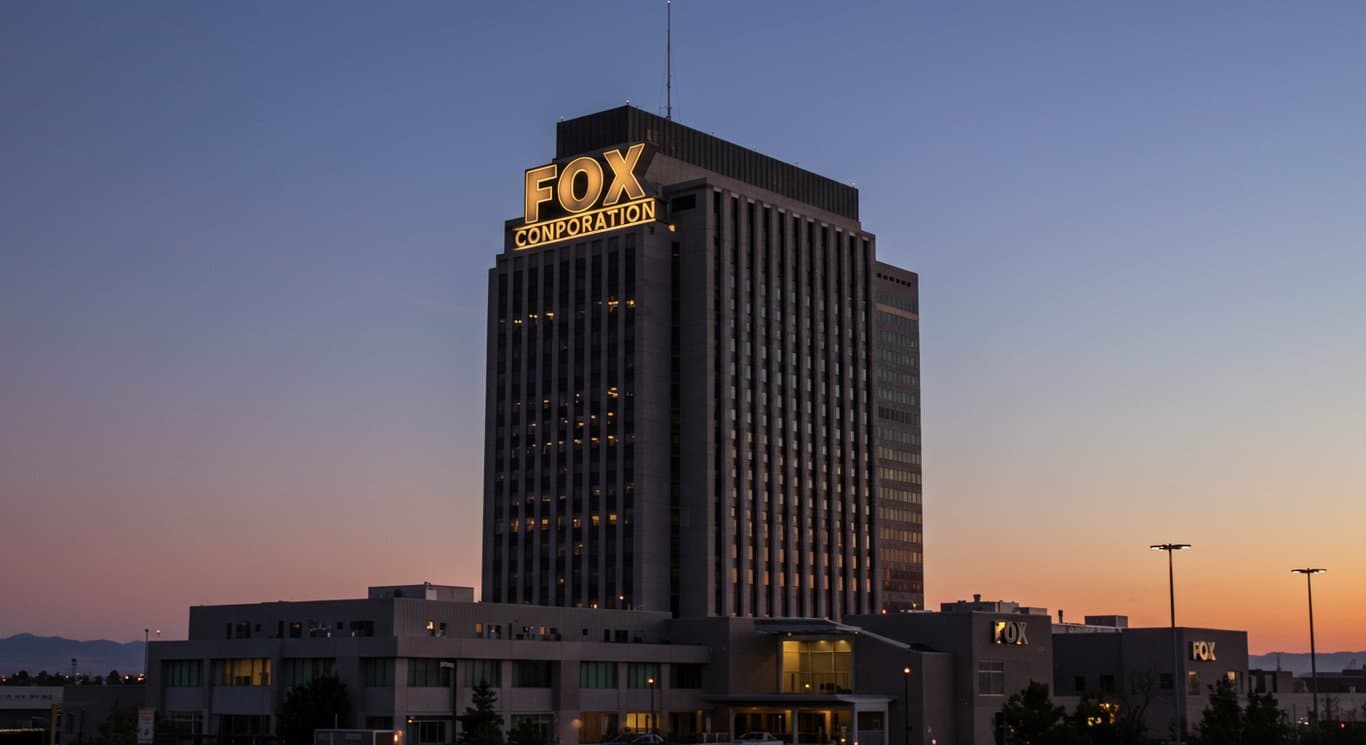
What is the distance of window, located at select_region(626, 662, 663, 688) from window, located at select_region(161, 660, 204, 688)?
3879cm

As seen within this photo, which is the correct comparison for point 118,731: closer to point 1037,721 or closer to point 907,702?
point 1037,721

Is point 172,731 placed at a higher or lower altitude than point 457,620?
lower

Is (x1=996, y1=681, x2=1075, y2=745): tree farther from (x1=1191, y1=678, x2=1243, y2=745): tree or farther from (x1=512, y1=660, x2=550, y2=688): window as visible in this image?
(x1=512, y1=660, x2=550, y2=688): window

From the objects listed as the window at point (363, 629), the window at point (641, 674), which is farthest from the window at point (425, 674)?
the window at point (641, 674)

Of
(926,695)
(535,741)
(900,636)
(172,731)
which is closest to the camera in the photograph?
(535,741)

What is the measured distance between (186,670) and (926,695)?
67542mm

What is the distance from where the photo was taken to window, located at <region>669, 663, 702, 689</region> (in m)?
162

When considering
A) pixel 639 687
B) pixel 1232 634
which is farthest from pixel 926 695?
pixel 1232 634

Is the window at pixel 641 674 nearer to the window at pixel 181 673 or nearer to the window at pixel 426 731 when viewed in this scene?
the window at pixel 426 731

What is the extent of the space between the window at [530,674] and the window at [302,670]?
16391 millimetres

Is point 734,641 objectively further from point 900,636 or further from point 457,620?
point 457,620

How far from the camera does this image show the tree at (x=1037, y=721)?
122688mm

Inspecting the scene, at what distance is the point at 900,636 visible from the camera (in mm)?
166625

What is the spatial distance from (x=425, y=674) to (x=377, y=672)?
13.0ft
